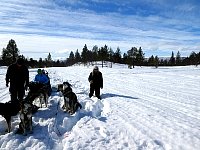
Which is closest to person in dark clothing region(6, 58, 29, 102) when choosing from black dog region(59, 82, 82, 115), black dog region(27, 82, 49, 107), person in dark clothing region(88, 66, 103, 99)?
black dog region(27, 82, 49, 107)

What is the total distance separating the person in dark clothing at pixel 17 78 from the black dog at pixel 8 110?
2.47 meters

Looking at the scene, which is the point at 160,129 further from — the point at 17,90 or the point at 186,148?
the point at 17,90

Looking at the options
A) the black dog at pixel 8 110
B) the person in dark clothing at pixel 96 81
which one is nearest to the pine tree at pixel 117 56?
the person in dark clothing at pixel 96 81

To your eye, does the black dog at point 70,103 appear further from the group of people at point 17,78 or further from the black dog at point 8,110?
the black dog at point 8,110

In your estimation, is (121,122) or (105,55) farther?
(105,55)

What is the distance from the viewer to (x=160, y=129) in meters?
8.45

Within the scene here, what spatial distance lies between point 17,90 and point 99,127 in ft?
13.8

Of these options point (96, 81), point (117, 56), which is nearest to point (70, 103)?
point (96, 81)

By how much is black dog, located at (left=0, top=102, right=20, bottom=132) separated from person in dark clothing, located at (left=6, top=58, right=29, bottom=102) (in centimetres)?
247

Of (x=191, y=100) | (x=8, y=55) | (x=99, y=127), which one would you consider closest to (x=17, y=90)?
(x=99, y=127)

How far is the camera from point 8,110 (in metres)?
8.35

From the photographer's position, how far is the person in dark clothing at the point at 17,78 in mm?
11047

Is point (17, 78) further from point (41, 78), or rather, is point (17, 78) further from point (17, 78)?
point (41, 78)

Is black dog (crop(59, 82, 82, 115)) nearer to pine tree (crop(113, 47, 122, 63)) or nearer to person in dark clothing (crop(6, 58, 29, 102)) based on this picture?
person in dark clothing (crop(6, 58, 29, 102))
